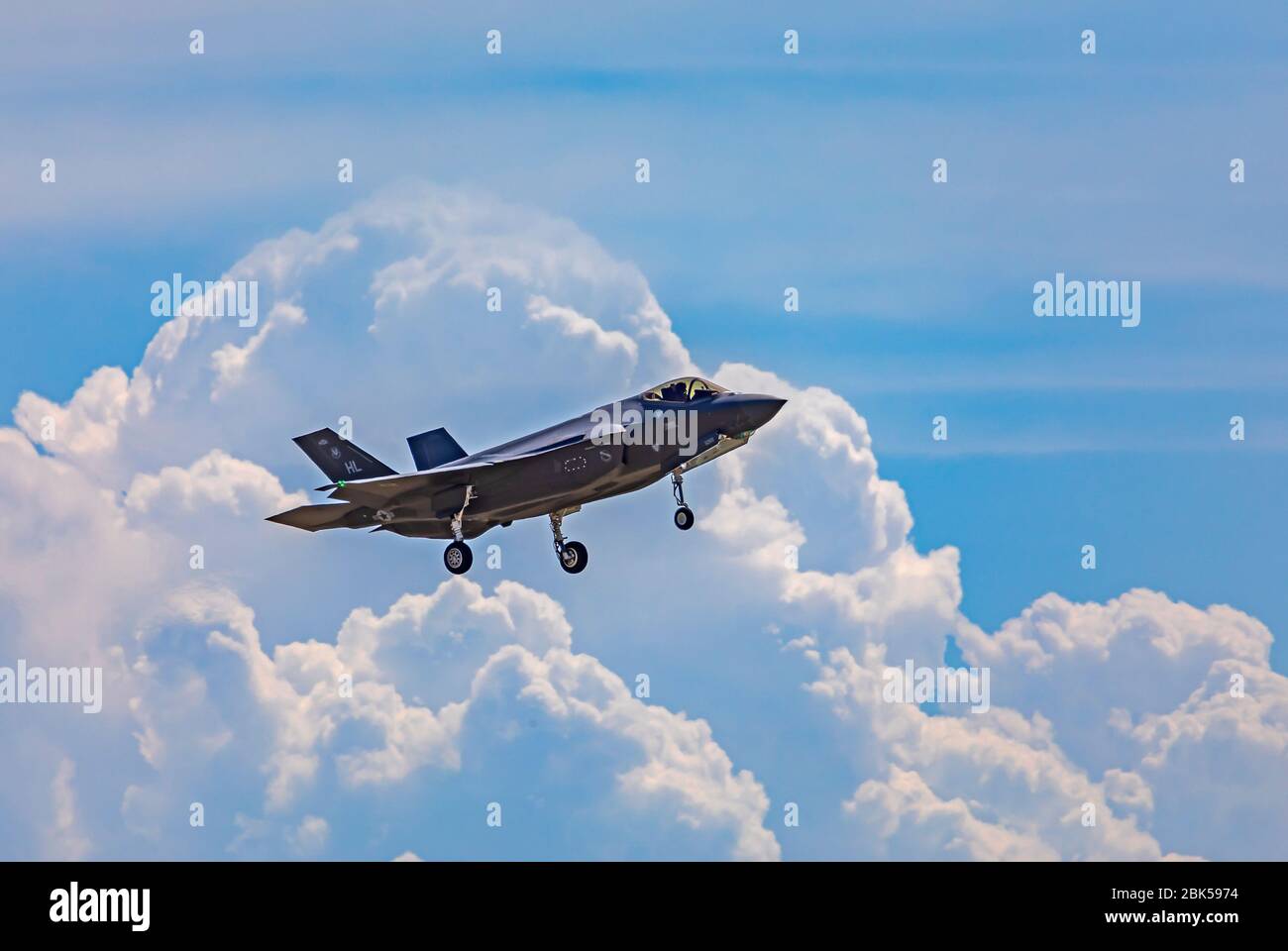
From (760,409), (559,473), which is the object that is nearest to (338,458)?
(559,473)

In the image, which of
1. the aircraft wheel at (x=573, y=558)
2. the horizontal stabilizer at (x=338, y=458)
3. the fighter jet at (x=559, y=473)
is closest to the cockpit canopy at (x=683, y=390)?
the fighter jet at (x=559, y=473)

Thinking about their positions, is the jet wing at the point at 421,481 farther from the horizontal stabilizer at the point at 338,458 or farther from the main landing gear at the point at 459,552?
the horizontal stabilizer at the point at 338,458

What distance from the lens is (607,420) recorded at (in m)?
62.1

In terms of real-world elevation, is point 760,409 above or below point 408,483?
above

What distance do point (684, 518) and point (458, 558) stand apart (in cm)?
784

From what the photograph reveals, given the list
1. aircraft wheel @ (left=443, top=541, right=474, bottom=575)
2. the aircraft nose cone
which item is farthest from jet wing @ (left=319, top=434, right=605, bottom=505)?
the aircraft nose cone

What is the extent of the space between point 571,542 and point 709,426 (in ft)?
21.3

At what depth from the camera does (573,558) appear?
63.9 meters

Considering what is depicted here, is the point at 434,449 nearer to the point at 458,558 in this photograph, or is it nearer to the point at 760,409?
the point at 458,558

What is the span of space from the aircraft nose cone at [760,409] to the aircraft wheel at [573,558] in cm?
721
